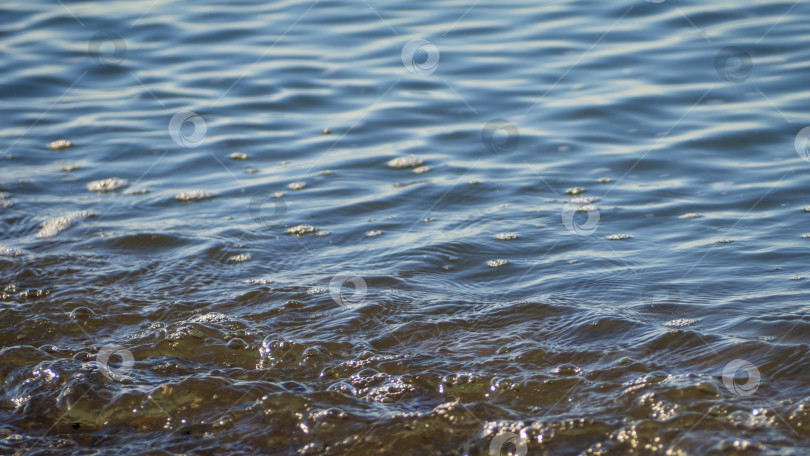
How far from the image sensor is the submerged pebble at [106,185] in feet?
20.4

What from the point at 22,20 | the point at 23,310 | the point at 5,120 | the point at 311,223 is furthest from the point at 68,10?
the point at 23,310

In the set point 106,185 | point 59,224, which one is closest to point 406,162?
point 106,185

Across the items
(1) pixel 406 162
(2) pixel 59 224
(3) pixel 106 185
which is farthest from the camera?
(1) pixel 406 162

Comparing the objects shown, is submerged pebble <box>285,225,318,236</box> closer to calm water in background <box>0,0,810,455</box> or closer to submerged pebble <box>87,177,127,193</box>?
calm water in background <box>0,0,810,455</box>

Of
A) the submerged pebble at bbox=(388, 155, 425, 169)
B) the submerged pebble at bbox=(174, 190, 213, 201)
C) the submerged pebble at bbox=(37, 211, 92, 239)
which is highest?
the submerged pebble at bbox=(388, 155, 425, 169)

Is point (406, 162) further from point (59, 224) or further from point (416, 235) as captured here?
point (59, 224)

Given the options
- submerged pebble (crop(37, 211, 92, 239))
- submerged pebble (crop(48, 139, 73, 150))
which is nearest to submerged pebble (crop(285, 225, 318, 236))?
submerged pebble (crop(37, 211, 92, 239))

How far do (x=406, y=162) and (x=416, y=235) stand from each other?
1.35 meters

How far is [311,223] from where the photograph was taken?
5.48 metres

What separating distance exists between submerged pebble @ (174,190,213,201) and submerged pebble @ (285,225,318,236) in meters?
0.93

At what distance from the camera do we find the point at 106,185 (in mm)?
6285

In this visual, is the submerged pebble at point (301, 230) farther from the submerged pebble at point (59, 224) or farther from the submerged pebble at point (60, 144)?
the submerged pebble at point (60, 144)

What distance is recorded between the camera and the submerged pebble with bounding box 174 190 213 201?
5969mm

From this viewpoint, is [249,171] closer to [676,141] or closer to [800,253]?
[676,141]
